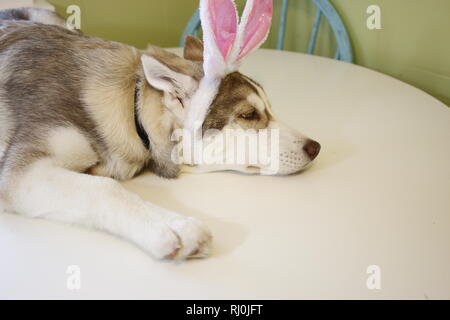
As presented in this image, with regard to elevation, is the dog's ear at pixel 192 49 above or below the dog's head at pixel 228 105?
above

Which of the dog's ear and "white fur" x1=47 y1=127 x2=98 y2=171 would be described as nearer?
"white fur" x1=47 y1=127 x2=98 y2=171

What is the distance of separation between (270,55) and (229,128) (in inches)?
36.7

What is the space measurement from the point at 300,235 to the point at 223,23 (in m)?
0.47

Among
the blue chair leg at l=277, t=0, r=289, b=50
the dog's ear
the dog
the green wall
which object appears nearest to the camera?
the dog

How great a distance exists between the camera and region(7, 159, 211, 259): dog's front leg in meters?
0.77

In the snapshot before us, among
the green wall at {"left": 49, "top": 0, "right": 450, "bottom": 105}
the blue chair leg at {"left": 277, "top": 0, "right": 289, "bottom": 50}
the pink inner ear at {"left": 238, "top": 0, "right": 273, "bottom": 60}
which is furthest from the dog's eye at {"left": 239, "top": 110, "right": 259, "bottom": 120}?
the blue chair leg at {"left": 277, "top": 0, "right": 289, "bottom": 50}

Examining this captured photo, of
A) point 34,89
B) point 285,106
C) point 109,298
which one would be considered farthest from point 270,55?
point 109,298

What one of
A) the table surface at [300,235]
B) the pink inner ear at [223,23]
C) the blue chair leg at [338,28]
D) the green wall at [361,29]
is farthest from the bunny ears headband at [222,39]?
the blue chair leg at [338,28]

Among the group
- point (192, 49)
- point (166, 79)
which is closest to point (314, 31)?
point (192, 49)

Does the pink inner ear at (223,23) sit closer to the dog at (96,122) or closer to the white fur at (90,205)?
the dog at (96,122)

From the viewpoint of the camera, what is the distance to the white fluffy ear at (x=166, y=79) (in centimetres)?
90

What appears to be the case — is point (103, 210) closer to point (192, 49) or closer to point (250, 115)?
point (250, 115)

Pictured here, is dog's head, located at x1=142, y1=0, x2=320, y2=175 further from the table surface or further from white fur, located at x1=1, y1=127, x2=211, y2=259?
Result: white fur, located at x1=1, y1=127, x2=211, y2=259

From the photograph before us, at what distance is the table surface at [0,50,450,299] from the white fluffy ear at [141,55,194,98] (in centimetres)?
22
